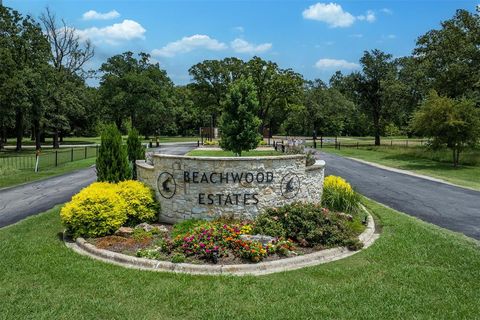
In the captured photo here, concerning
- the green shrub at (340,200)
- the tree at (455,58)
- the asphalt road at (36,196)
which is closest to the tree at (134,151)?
the asphalt road at (36,196)

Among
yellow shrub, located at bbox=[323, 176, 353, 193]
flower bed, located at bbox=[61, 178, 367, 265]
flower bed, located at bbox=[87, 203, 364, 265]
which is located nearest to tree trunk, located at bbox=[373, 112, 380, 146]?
yellow shrub, located at bbox=[323, 176, 353, 193]

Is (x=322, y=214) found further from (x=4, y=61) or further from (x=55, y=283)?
(x=4, y=61)

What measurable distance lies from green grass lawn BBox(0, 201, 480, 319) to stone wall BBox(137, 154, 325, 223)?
3000 mm

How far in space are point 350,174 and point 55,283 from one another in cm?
1965

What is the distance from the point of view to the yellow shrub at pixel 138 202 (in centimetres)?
1098

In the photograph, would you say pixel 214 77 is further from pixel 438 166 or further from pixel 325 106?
pixel 438 166

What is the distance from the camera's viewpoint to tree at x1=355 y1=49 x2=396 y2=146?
52.0 metres

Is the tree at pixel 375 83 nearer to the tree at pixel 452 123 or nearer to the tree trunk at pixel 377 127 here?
the tree trunk at pixel 377 127

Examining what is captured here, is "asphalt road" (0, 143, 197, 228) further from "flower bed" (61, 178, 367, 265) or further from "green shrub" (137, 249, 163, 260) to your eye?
"green shrub" (137, 249, 163, 260)

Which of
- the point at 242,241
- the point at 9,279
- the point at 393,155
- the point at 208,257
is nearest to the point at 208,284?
the point at 208,257

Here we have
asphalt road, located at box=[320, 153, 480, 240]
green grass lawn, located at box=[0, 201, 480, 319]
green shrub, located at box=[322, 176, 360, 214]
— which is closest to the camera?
green grass lawn, located at box=[0, 201, 480, 319]

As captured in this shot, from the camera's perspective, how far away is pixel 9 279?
7.38 meters

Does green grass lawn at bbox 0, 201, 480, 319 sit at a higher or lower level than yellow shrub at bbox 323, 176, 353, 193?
lower

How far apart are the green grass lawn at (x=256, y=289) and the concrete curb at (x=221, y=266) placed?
277 mm
